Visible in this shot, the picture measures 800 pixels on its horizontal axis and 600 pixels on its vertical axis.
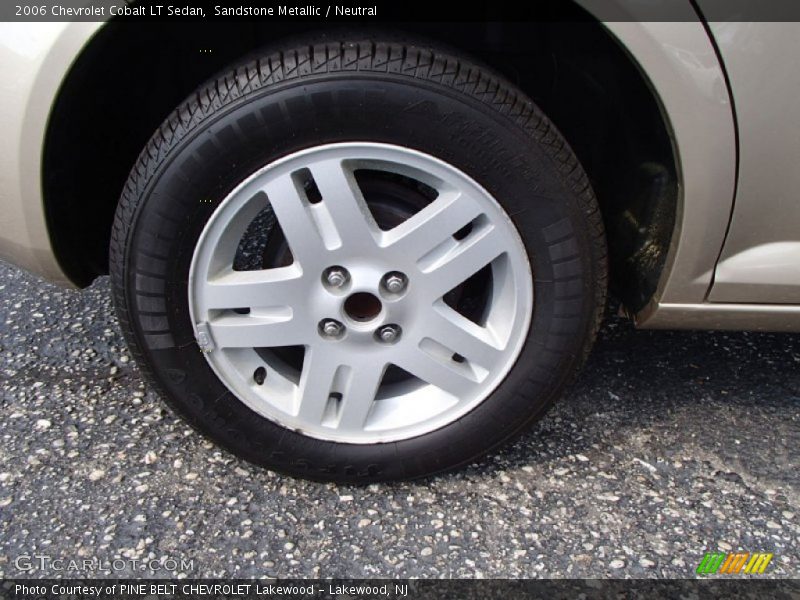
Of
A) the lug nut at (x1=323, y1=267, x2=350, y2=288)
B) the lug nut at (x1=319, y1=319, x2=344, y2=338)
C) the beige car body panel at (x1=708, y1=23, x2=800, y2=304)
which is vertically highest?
the beige car body panel at (x1=708, y1=23, x2=800, y2=304)

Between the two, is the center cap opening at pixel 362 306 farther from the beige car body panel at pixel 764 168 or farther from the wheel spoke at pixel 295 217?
the beige car body panel at pixel 764 168

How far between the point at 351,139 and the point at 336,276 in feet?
0.89

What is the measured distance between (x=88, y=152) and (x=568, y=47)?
105cm

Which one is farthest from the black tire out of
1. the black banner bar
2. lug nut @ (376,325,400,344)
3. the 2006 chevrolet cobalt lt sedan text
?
lug nut @ (376,325,400,344)

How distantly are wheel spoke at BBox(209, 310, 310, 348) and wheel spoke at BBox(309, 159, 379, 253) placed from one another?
0.21 meters

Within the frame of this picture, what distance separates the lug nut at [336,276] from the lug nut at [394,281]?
0.08 m

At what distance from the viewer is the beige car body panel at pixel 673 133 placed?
1.33 metres

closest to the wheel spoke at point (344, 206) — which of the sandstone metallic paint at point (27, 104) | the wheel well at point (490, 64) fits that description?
the wheel well at point (490, 64)

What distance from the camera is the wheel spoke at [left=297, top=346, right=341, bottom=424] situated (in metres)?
1.61

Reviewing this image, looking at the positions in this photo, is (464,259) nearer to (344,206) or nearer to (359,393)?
(344,206)

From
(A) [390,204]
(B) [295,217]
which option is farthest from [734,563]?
(B) [295,217]

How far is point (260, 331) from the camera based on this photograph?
1576mm

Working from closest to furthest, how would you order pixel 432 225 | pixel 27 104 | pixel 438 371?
pixel 27 104 < pixel 432 225 < pixel 438 371

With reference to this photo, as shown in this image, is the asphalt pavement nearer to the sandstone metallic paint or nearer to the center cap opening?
the center cap opening
